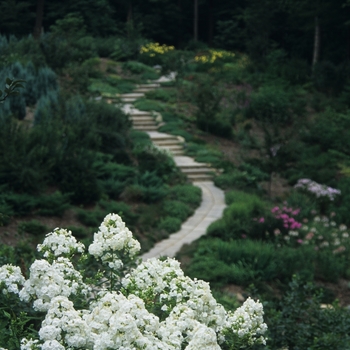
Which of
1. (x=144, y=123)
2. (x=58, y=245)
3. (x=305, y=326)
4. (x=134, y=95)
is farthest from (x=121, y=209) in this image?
(x=134, y=95)

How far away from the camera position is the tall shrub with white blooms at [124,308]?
285 cm

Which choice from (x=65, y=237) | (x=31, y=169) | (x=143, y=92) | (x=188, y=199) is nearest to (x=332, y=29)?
(x=143, y=92)

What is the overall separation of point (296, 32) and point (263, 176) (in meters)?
18.1

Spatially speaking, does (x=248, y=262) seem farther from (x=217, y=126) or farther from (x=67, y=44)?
(x=67, y=44)

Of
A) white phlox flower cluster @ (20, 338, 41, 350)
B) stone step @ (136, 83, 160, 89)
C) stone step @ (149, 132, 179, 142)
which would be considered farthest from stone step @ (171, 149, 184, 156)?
white phlox flower cluster @ (20, 338, 41, 350)

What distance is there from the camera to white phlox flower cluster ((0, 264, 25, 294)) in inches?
132

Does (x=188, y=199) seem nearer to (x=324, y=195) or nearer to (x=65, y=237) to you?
(x=324, y=195)

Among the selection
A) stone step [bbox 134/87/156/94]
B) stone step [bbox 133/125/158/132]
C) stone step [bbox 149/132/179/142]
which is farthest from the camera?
stone step [bbox 134/87/156/94]

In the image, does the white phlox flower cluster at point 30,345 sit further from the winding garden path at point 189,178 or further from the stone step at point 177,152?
the stone step at point 177,152

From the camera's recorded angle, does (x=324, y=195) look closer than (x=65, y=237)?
No

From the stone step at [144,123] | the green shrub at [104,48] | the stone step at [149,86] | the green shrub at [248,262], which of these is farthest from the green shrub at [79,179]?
the green shrub at [104,48]

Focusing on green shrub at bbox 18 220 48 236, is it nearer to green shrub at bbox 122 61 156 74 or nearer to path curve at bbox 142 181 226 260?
path curve at bbox 142 181 226 260

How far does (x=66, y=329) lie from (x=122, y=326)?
0.27 metres

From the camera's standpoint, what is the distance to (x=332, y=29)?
28.5 metres
